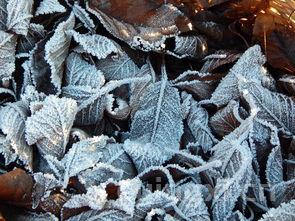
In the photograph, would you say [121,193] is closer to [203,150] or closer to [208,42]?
[203,150]

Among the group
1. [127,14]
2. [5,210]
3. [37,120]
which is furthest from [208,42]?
[5,210]

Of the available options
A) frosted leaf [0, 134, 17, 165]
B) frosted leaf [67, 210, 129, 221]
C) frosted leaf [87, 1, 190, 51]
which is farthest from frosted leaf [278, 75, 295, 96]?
frosted leaf [0, 134, 17, 165]

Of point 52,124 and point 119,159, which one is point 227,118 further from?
point 52,124

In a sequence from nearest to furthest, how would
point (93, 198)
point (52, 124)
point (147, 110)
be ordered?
point (93, 198), point (52, 124), point (147, 110)

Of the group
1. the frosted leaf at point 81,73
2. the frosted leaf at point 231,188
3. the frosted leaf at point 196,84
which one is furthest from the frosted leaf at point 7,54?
the frosted leaf at point 231,188

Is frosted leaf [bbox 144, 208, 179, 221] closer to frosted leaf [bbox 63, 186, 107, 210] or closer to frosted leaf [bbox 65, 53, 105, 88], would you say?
frosted leaf [bbox 63, 186, 107, 210]

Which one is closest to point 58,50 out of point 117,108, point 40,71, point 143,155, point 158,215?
point 40,71

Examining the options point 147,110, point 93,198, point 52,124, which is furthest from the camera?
point 147,110

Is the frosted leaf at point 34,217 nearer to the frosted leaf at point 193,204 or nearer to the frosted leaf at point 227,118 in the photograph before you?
the frosted leaf at point 193,204
